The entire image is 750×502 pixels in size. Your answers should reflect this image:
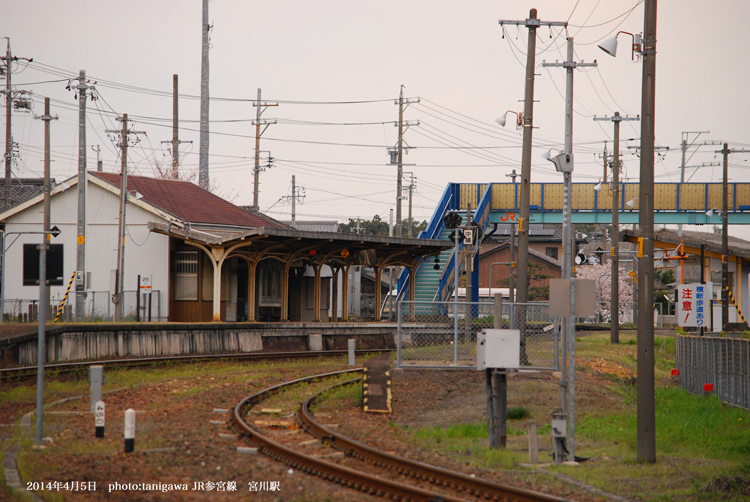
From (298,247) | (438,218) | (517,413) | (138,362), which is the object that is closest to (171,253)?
(298,247)

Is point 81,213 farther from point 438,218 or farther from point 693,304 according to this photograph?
point 693,304

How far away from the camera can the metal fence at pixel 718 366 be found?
15227 mm

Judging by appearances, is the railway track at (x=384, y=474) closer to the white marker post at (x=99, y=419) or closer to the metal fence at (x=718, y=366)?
the white marker post at (x=99, y=419)

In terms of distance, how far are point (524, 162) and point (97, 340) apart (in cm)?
1323

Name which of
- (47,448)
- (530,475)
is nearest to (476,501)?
(530,475)

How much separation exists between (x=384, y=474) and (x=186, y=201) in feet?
86.8

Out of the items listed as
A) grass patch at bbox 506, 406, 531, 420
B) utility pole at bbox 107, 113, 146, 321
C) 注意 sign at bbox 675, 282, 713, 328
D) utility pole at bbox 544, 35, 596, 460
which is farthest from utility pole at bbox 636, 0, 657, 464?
utility pole at bbox 107, 113, 146, 321

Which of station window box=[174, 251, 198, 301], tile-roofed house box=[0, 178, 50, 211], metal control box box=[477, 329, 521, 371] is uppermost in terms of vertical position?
tile-roofed house box=[0, 178, 50, 211]

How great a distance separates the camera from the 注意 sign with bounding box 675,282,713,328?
20.0 metres

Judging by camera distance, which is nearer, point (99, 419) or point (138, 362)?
point (99, 419)

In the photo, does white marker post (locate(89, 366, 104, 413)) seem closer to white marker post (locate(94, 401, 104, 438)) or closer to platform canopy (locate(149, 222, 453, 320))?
white marker post (locate(94, 401, 104, 438))

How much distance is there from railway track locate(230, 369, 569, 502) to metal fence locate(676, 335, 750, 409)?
9.09 metres

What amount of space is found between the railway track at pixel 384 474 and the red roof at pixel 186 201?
20.6 meters

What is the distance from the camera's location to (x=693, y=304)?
20203 mm
